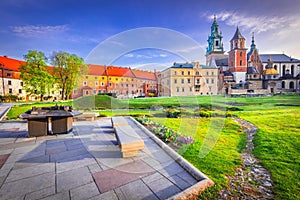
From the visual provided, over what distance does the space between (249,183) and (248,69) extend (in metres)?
64.2

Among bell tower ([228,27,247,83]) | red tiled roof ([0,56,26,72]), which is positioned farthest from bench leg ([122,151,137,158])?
bell tower ([228,27,247,83])


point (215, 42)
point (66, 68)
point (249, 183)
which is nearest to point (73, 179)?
point (249, 183)

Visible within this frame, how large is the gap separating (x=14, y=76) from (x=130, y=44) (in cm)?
4071

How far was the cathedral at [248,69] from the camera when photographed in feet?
160

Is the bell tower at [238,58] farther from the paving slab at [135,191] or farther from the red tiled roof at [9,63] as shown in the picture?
the red tiled roof at [9,63]

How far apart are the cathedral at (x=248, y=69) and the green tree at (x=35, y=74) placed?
1718 inches

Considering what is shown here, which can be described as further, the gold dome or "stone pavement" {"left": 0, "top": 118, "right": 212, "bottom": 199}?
the gold dome

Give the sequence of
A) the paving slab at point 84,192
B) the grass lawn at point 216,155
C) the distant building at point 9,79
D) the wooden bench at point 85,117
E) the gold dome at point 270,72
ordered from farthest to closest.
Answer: the gold dome at point 270,72, the distant building at point 9,79, the wooden bench at point 85,117, the grass lawn at point 216,155, the paving slab at point 84,192

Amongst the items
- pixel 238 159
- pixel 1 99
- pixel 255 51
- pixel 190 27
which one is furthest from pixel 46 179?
pixel 255 51

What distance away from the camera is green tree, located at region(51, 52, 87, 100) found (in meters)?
28.0

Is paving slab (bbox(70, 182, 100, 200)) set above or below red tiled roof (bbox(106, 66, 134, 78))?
below

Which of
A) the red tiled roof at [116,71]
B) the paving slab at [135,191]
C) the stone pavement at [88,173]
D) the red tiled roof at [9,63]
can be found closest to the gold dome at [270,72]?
the red tiled roof at [116,71]

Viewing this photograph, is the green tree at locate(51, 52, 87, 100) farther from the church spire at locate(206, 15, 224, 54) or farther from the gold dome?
the gold dome

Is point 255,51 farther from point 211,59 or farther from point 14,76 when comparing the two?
point 14,76
